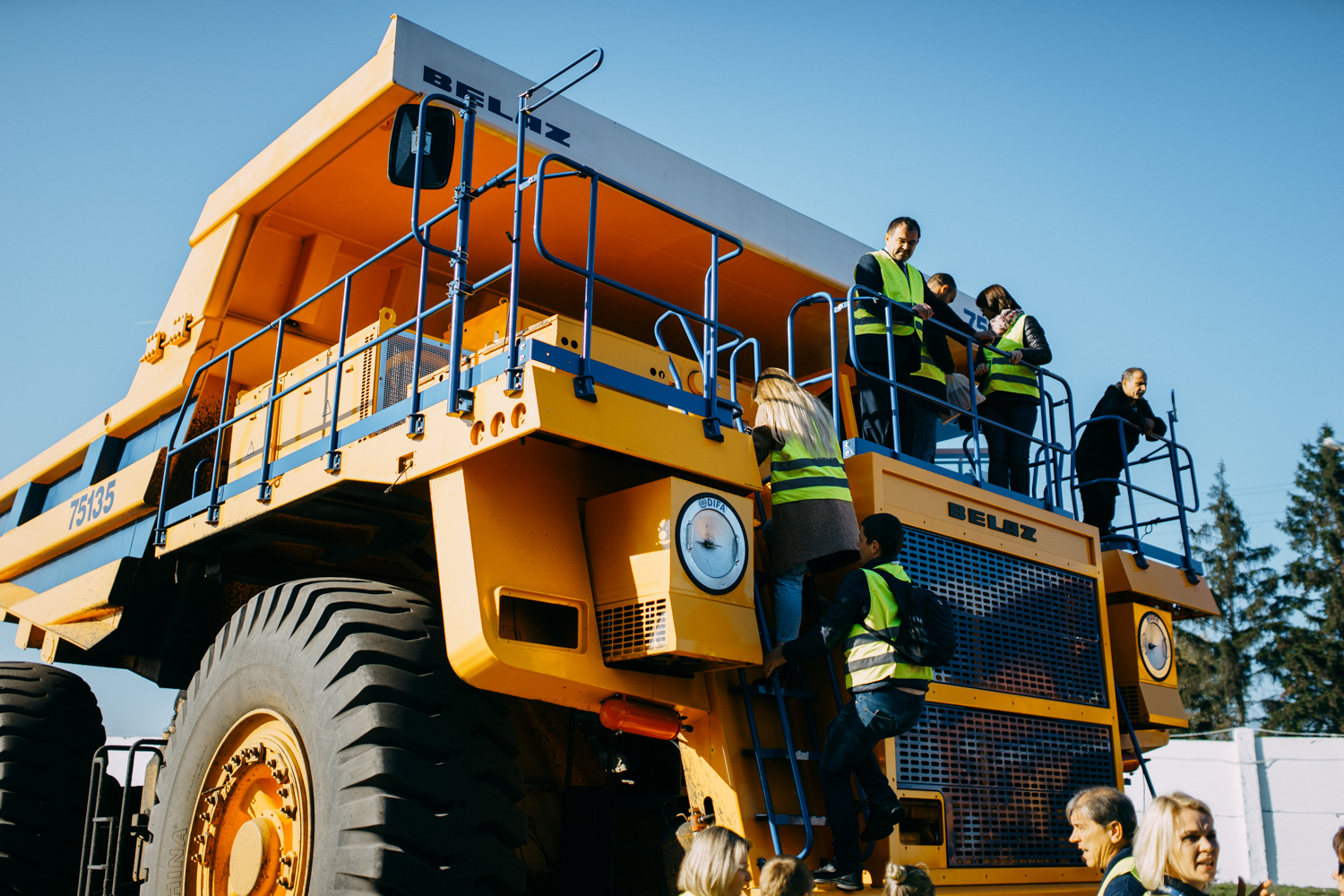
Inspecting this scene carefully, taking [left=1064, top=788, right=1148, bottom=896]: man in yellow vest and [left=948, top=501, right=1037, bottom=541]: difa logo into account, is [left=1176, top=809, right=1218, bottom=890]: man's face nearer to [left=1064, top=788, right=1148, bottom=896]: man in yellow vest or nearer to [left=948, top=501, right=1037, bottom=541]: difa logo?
[left=1064, top=788, right=1148, bottom=896]: man in yellow vest

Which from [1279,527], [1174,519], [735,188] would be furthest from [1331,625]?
[735,188]

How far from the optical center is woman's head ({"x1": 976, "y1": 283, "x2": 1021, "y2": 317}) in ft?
24.3

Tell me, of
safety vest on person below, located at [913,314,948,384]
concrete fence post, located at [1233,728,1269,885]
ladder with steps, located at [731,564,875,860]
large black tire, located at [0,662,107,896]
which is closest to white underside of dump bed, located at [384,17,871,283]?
safety vest on person below, located at [913,314,948,384]

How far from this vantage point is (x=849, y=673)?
4.48 m

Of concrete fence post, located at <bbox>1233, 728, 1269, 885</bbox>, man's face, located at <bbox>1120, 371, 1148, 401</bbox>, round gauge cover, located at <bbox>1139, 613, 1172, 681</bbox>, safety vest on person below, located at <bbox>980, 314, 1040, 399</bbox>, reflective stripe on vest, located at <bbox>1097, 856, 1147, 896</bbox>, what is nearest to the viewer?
reflective stripe on vest, located at <bbox>1097, 856, 1147, 896</bbox>

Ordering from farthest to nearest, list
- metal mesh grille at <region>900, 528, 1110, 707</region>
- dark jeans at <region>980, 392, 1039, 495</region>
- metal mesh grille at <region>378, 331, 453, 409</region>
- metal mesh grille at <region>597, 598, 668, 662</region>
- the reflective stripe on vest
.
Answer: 1. dark jeans at <region>980, 392, 1039, 495</region>
2. metal mesh grille at <region>378, 331, 453, 409</region>
3. metal mesh grille at <region>900, 528, 1110, 707</region>
4. metal mesh grille at <region>597, 598, 668, 662</region>
5. the reflective stripe on vest

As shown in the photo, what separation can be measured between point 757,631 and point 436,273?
11.3 feet

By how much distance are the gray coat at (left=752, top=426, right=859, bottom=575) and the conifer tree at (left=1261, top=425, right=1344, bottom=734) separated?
1326 inches

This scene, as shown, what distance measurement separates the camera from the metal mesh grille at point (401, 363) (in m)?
5.52

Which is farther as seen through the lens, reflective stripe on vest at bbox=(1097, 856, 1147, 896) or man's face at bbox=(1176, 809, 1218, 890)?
reflective stripe on vest at bbox=(1097, 856, 1147, 896)

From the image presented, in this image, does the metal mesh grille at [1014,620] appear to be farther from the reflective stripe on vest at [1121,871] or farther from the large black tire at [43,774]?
the large black tire at [43,774]

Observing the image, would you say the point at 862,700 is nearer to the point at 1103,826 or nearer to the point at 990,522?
the point at 1103,826

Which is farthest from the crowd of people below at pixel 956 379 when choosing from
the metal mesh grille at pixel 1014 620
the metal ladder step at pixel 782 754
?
the metal ladder step at pixel 782 754

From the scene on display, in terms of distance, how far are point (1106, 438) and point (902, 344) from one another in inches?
81.1
